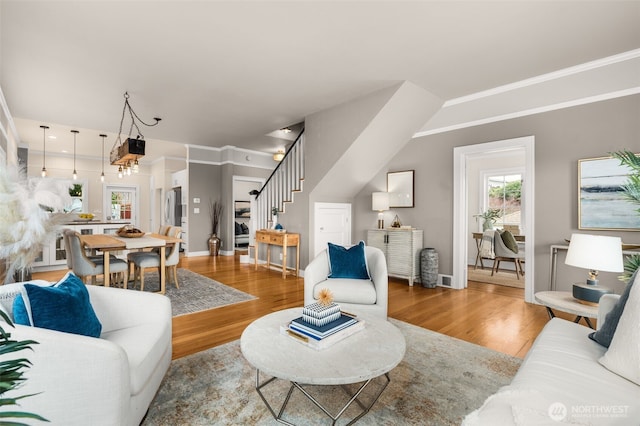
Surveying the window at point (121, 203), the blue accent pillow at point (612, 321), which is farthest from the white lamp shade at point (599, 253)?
the window at point (121, 203)

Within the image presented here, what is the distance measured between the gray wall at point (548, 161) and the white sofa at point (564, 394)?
99.4 inches

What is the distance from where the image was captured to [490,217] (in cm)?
658

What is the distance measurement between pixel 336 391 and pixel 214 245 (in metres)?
6.22

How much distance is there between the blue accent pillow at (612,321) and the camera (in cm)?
152

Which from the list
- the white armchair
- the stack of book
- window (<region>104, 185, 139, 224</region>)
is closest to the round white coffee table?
the stack of book

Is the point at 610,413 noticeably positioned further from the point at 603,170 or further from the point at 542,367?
the point at 603,170

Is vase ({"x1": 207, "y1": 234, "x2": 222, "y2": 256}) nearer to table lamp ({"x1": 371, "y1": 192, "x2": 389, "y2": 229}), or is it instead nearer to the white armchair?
table lamp ({"x1": 371, "y1": 192, "x2": 389, "y2": 229})

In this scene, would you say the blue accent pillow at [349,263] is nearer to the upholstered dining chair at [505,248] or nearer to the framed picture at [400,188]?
the framed picture at [400,188]

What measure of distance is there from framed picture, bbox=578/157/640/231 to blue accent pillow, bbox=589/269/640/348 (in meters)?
2.32

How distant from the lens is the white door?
17.3ft

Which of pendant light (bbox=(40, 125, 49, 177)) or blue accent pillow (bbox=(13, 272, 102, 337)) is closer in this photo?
blue accent pillow (bbox=(13, 272, 102, 337))

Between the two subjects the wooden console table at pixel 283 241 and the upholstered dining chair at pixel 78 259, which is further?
the wooden console table at pixel 283 241

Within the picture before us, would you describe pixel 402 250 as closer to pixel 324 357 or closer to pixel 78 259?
pixel 324 357

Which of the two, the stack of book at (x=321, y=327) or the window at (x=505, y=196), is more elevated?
the window at (x=505, y=196)
